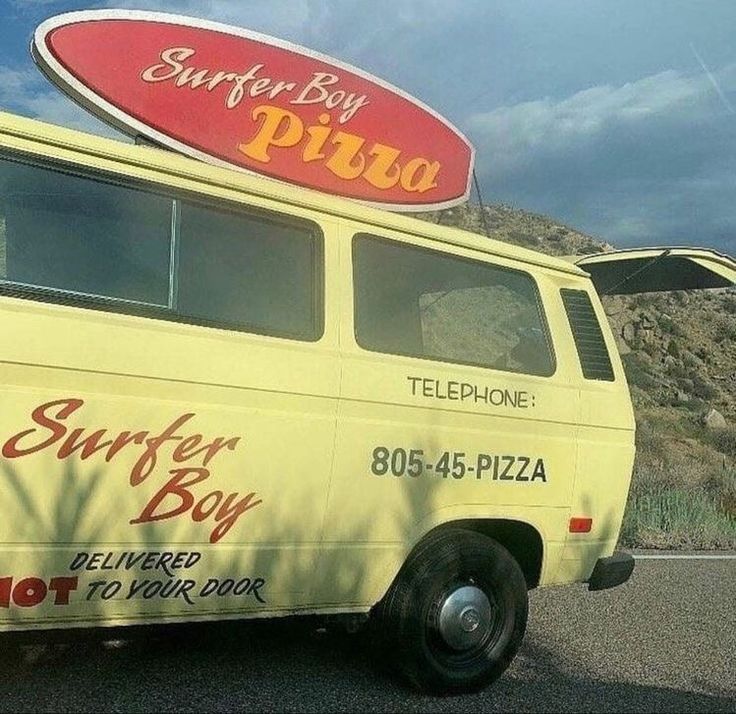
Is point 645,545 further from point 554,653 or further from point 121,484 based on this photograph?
point 121,484

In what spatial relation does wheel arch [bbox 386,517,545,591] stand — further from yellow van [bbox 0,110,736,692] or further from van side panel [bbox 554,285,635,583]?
van side panel [bbox 554,285,635,583]

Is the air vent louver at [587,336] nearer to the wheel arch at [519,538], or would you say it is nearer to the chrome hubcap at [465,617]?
the wheel arch at [519,538]

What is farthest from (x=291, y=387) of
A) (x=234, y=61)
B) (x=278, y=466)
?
(x=234, y=61)

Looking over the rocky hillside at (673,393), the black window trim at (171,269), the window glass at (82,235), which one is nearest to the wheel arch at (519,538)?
the black window trim at (171,269)

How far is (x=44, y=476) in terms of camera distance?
10.9 feet

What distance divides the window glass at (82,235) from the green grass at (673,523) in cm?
698

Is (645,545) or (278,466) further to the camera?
(645,545)

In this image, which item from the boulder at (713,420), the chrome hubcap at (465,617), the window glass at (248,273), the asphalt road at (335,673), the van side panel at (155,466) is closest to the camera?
the van side panel at (155,466)

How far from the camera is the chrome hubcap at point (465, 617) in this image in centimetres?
439

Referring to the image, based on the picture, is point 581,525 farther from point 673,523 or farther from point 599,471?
point 673,523

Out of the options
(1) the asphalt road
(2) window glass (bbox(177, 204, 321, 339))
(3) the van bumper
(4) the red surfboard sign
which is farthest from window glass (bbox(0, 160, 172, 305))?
(3) the van bumper

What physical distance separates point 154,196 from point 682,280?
147 inches

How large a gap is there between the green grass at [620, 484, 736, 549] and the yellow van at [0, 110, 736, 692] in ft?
15.8

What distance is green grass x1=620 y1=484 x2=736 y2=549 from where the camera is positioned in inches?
380
